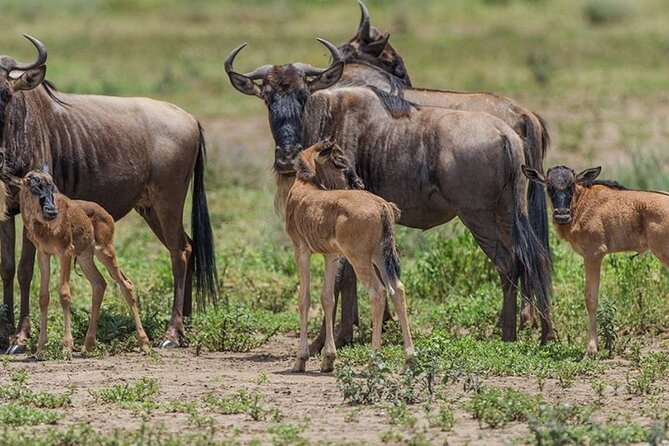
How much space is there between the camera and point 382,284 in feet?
29.2

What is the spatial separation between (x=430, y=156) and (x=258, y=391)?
9.56 feet

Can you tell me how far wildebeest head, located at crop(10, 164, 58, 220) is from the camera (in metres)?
9.34

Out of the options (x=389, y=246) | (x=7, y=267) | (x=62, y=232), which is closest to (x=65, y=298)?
(x=62, y=232)

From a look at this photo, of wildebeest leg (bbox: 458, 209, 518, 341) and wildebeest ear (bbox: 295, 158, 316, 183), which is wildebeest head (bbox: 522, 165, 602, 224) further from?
wildebeest ear (bbox: 295, 158, 316, 183)

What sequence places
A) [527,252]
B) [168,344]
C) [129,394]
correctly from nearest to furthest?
[129,394], [527,252], [168,344]

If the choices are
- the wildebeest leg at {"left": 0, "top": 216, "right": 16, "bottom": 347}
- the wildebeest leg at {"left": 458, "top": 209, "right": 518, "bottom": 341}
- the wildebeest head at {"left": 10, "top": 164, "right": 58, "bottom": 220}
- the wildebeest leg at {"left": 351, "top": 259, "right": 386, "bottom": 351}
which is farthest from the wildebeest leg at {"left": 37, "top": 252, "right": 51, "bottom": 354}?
the wildebeest leg at {"left": 458, "top": 209, "right": 518, "bottom": 341}

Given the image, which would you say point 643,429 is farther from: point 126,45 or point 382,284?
point 126,45

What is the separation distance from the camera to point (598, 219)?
9.40 m

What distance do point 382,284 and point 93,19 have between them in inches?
1111

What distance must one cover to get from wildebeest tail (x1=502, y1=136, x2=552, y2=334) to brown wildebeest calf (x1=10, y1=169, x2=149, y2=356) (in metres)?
2.78

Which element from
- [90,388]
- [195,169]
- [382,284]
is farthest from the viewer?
[195,169]

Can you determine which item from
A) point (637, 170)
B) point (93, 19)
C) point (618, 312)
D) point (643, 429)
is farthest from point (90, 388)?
point (93, 19)

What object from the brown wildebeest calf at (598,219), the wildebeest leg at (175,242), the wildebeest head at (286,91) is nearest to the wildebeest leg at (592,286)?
the brown wildebeest calf at (598,219)

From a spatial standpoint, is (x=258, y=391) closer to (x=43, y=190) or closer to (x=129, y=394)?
(x=129, y=394)
